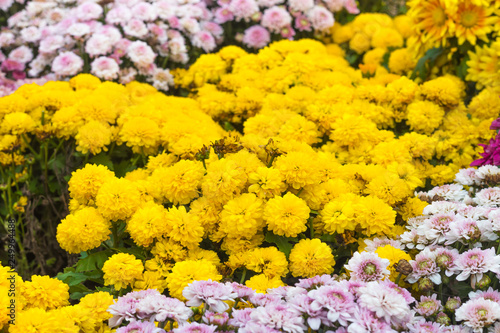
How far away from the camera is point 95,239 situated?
2172 millimetres

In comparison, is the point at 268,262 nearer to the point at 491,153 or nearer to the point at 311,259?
the point at 311,259

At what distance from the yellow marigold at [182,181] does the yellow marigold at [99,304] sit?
1.75ft

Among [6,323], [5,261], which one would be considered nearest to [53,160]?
[5,261]

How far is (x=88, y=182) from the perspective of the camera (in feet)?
7.66

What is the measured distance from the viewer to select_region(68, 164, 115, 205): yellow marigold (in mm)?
2332

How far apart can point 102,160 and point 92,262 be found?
2.58 ft

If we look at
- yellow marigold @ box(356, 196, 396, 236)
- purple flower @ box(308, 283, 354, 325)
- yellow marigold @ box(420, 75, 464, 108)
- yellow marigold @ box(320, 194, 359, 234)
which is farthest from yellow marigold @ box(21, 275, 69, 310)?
yellow marigold @ box(420, 75, 464, 108)

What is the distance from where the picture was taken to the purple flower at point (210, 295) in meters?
1.58

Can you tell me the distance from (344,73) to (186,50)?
1331 millimetres

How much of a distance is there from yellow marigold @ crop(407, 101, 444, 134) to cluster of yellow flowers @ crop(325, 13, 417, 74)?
3.11 feet

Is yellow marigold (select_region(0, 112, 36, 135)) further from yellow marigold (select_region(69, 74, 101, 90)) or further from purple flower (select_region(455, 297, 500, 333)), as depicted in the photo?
purple flower (select_region(455, 297, 500, 333))

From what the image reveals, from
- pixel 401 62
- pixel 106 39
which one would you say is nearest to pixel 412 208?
pixel 401 62

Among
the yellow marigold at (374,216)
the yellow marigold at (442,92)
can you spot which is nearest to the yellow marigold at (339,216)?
the yellow marigold at (374,216)

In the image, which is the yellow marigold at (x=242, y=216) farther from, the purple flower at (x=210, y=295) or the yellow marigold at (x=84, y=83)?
the yellow marigold at (x=84, y=83)
